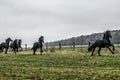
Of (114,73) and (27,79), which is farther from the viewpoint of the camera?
(114,73)

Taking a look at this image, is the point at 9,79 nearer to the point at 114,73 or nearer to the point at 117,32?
the point at 114,73

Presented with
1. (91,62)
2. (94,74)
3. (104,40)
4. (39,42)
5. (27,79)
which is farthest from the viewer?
(39,42)

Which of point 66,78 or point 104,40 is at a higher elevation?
point 104,40

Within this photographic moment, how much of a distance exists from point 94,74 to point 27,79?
4574 mm

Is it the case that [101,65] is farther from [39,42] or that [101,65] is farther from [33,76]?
[39,42]

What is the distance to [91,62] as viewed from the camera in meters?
34.9

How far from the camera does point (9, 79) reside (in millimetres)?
24688

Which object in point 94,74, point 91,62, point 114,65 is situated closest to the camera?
point 94,74

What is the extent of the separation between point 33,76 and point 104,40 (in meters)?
20.2

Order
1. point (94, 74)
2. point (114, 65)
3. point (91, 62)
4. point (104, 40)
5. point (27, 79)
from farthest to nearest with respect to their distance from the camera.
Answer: point (104, 40) < point (91, 62) < point (114, 65) < point (94, 74) < point (27, 79)

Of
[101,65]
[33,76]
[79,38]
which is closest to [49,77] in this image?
[33,76]

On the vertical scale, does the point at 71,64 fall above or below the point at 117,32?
below

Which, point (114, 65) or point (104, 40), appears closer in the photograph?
point (114, 65)

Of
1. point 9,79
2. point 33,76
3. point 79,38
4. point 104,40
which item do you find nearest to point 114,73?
point 33,76
